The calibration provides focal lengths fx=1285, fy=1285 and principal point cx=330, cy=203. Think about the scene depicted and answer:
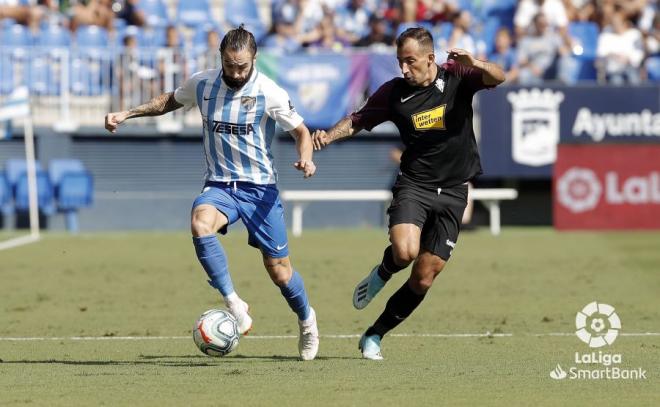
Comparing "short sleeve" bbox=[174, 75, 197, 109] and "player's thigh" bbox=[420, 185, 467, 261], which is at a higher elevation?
"short sleeve" bbox=[174, 75, 197, 109]

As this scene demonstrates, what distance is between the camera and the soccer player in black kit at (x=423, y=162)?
29.2ft

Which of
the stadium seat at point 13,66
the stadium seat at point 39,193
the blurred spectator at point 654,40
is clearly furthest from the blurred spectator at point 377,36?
the stadium seat at point 39,193

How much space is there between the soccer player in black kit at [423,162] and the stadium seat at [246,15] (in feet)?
48.5

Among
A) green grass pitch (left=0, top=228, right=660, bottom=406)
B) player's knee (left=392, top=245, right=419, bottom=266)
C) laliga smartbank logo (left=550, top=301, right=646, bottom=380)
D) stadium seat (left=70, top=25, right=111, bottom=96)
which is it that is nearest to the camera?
green grass pitch (left=0, top=228, right=660, bottom=406)

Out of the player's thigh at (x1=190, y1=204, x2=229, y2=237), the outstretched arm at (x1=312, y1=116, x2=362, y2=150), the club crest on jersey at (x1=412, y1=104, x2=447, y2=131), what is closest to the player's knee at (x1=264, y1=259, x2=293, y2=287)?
the player's thigh at (x1=190, y1=204, x2=229, y2=237)

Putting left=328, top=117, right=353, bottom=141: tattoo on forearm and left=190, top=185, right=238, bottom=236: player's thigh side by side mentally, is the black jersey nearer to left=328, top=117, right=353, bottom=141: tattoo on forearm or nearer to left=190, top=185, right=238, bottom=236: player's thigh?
left=328, top=117, right=353, bottom=141: tattoo on forearm

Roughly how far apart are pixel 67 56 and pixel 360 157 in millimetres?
5412

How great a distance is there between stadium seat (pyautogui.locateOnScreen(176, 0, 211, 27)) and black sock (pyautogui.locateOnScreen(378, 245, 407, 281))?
15209 mm

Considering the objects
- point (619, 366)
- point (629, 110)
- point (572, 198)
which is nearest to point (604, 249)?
point (572, 198)

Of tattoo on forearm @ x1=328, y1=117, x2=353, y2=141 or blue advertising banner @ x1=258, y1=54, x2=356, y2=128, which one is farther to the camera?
blue advertising banner @ x1=258, y1=54, x2=356, y2=128

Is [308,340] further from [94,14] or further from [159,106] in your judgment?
[94,14]

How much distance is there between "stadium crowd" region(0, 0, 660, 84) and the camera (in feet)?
74.6

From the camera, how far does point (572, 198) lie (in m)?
21.5

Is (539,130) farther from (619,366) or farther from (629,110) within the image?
(619,366)
